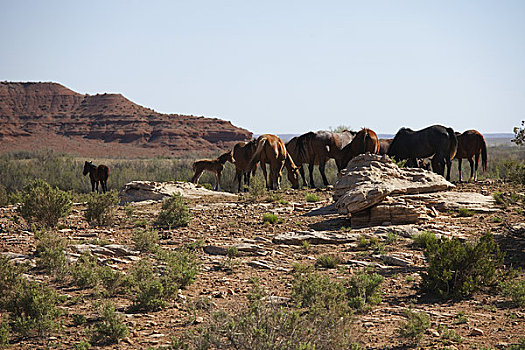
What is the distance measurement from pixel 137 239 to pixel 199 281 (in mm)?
2250

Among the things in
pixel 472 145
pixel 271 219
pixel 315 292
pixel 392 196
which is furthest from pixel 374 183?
pixel 472 145

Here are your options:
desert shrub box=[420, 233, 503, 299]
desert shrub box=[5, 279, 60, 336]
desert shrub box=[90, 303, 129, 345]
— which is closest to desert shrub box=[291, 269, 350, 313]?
desert shrub box=[420, 233, 503, 299]

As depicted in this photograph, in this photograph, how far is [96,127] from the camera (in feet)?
327

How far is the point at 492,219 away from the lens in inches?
436

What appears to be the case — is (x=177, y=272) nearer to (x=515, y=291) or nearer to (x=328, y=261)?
(x=328, y=261)

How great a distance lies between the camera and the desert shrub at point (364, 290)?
632cm

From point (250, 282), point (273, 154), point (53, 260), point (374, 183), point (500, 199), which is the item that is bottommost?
point (250, 282)

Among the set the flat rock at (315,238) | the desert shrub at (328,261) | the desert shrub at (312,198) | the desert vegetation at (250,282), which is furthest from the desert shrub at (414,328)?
the desert shrub at (312,198)

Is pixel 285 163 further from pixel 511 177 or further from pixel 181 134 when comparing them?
pixel 181 134

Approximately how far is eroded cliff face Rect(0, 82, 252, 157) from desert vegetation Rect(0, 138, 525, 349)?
75.7m

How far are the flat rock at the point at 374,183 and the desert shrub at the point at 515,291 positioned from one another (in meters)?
4.15

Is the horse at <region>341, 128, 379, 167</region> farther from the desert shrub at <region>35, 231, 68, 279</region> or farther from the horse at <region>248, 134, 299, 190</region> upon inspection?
the desert shrub at <region>35, 231, 68, 279</region>

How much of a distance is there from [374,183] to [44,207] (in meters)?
7.61

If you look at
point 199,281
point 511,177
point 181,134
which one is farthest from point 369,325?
point 181,134
